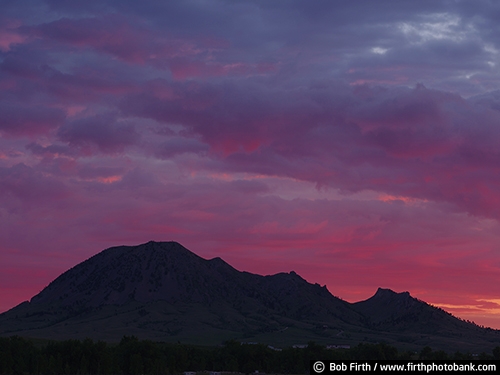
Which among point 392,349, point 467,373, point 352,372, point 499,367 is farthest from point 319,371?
point 392,349

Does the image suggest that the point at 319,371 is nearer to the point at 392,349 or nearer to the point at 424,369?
the point at 424,369

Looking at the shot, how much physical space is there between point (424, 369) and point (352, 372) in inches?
872

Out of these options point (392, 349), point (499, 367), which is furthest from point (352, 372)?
point (392, 349)

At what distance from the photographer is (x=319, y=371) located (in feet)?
483

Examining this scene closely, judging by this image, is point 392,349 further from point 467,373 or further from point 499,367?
point 467,373

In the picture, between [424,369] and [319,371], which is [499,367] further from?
[319,371]

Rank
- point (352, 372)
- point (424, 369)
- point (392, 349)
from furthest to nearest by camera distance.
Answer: point (392, 349) < point (424, 369) < point (352, 372)

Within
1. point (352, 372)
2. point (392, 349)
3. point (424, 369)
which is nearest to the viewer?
point (352, 372)

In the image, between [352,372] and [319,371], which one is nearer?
[352,372]

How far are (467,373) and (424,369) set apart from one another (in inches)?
367

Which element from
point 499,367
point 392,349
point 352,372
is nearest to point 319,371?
point 352,372

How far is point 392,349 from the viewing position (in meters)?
196

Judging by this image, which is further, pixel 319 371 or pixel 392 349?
pixel 392 349

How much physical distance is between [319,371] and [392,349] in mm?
56269
